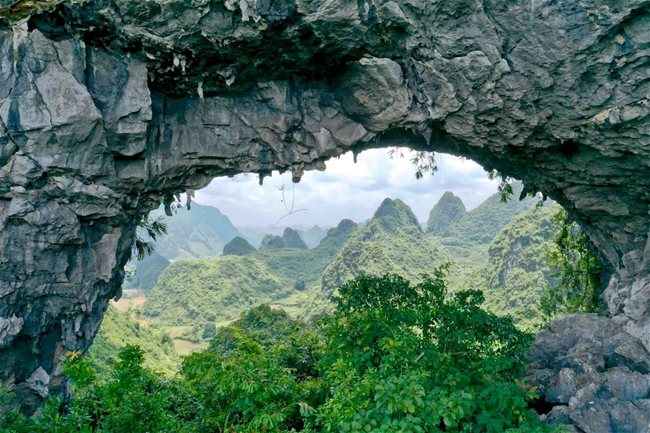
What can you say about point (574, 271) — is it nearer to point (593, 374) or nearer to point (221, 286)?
point (593, 374)

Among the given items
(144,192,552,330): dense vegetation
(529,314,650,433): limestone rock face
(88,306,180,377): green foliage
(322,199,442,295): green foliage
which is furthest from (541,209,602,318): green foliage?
(322,199,442,295): green foliage

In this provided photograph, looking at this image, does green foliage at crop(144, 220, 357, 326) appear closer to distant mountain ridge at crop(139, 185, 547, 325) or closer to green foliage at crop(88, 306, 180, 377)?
distant mountain ridge at crop(139, 185, 547, 325)

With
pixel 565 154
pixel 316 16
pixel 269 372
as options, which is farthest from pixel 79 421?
pixel 565 154

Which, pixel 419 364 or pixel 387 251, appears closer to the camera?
pixel 419 364

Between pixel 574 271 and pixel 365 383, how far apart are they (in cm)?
1388

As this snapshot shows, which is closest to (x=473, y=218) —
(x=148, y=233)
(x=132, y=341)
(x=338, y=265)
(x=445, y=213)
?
(x=445, y=213)

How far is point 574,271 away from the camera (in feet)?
52.4

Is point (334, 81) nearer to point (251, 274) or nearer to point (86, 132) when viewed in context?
point (86, 132)

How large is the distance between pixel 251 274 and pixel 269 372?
223 ft

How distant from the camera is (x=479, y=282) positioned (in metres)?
50.8

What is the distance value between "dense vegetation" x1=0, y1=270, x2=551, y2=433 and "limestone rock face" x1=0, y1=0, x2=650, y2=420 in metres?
3.78

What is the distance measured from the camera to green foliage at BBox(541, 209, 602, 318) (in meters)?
14.9

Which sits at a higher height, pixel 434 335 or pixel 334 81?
pixel 334 81

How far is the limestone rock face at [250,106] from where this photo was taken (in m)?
8.38
